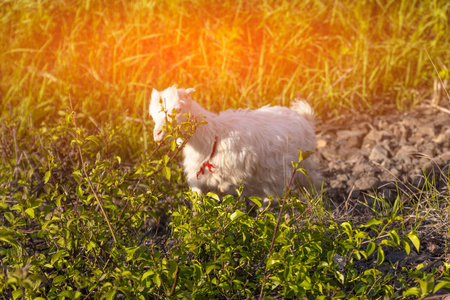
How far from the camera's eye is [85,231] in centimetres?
203

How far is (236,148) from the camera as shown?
116 inches

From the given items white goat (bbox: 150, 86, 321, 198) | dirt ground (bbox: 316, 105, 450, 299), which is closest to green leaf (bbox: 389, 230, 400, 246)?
dirt ground (bbox: 316, 105, 450, 299)

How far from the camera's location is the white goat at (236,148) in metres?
2.92

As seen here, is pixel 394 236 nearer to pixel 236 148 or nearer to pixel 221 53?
pixel 236 148

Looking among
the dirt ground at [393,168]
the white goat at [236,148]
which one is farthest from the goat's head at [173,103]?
the dirt ground at [393,168]

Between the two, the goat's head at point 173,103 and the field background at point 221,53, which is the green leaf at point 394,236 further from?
the field background at point 221,53

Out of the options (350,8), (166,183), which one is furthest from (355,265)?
(350,8)

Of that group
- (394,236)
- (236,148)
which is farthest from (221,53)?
(394,236)

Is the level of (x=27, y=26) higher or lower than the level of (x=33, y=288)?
higher

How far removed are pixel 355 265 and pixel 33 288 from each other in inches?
66.3

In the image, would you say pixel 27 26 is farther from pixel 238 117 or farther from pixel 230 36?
pixel 238 117

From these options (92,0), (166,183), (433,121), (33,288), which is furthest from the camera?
(92,0)

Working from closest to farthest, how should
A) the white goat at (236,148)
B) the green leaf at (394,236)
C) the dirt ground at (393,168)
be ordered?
1. the green leaf at (394,236)
2. the dirt ground at (393,168)
3. the white goat at (236,148)

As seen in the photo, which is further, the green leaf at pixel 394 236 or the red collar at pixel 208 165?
the red collar at pixel 208 165
